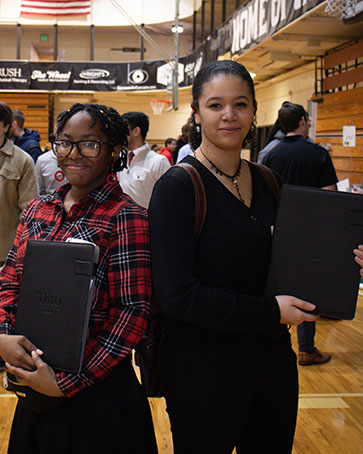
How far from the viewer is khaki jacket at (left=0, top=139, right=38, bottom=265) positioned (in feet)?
12.6

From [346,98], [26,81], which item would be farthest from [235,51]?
[26,81]

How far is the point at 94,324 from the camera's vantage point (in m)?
1.59

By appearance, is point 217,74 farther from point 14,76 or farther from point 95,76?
point 14,76

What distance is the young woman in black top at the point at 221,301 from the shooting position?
61.4 inches

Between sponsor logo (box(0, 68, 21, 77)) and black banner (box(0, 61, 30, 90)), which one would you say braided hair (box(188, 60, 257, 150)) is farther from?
sponsor logo (box(0, 68, 21, 77))

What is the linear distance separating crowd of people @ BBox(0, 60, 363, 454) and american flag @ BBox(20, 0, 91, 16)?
19.7 metres

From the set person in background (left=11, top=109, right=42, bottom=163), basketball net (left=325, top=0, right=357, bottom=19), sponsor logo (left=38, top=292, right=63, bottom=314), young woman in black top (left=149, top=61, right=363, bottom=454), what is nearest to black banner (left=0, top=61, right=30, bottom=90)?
person in background (left=11, top=109, right=42, bottom=163)

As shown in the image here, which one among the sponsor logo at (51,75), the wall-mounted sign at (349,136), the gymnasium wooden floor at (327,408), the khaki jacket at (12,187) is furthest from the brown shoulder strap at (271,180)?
the sponsor logo at (51,75)

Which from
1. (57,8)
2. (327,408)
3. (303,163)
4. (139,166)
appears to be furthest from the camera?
(57,8)

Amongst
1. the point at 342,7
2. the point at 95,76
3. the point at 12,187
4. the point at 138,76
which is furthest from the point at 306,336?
the point at 95,76

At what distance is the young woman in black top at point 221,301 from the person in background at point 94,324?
0.28 ft

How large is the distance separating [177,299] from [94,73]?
18541 mm

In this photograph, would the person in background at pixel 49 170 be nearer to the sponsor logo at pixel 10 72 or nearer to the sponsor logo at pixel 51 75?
the sponsor logo at pixel 51 75

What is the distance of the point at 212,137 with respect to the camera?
5.56ft
